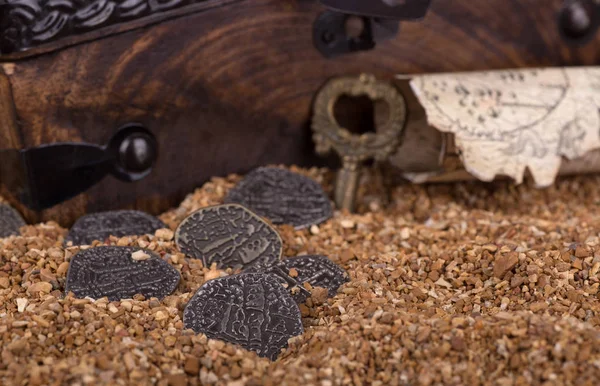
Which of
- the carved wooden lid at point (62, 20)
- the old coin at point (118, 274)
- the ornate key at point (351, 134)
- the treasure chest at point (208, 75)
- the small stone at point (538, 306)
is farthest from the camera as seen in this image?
the ornate key at point (351, 134)

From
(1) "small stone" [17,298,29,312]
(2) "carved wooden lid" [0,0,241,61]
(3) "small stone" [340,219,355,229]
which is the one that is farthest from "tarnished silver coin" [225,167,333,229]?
(1) "small stone" [17,298,29,312]

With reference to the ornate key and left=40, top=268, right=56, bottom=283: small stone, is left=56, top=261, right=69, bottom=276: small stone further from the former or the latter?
the ornate key

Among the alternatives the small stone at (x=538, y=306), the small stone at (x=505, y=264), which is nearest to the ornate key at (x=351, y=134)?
the small stone at (x=505, y=264)

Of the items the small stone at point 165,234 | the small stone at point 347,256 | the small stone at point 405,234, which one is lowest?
the small stone at point 405,234

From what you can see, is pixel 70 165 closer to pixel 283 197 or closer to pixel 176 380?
pixel 283 197

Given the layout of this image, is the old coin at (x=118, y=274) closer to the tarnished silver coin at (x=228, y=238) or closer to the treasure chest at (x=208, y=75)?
the tarnished silver coin at (x=228, y=238)

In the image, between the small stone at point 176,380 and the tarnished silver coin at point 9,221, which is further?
the tarnished silver coin at point 9,221
